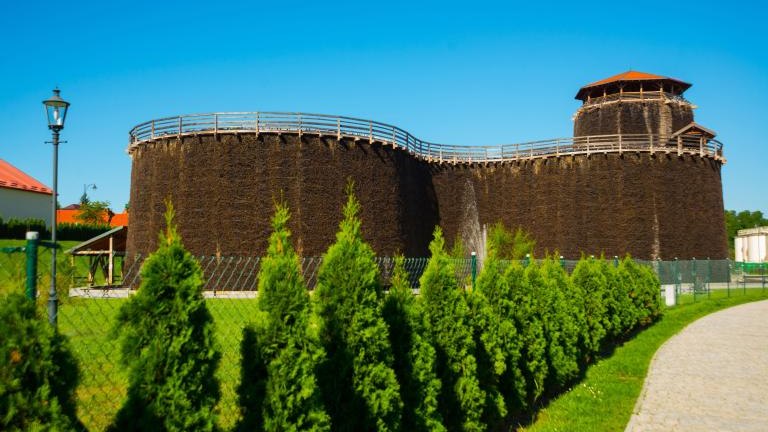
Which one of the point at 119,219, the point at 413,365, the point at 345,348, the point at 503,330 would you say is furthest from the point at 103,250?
the point at 119,219

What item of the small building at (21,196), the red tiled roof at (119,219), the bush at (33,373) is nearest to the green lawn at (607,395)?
the bush at (33,373)

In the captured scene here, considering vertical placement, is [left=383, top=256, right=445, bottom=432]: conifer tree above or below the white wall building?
below

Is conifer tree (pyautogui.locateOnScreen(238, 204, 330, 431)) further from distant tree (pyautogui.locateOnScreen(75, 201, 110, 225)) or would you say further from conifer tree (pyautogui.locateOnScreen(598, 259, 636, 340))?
distant tree (pyautogui.locateOnScreen(75, 201, 110, 225))

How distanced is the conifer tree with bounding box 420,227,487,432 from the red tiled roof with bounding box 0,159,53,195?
46.0 meters

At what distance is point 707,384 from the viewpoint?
31.9ft

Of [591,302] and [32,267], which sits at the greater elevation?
[32,267]

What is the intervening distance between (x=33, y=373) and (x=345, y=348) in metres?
2.68

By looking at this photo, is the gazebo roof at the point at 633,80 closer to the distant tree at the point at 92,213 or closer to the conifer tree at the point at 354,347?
the conifer tree at the point at 354,347

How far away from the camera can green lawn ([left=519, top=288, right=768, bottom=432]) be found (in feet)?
24.9

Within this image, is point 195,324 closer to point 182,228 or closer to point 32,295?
point 32,295

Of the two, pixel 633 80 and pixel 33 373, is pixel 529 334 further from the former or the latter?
pixel 633 80

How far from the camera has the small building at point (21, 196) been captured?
42.7 metres

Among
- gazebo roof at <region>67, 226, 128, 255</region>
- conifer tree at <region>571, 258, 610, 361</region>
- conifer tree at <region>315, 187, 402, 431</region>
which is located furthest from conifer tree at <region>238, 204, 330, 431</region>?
gazebo roof at <region>67, 226, 128, 255</region>

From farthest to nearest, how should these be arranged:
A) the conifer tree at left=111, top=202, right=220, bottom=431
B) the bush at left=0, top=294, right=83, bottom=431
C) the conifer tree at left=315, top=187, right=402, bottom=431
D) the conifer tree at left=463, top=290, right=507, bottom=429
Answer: the conifer tree at left=463, top=290, right=507, bottom=429
the conifer tree at left=315, top=187, right=402, bottom=431
the conifer tree at left=111, top=202, right=220, bottom=431
the bush at left=0, top=294, right=83, bottom=431
